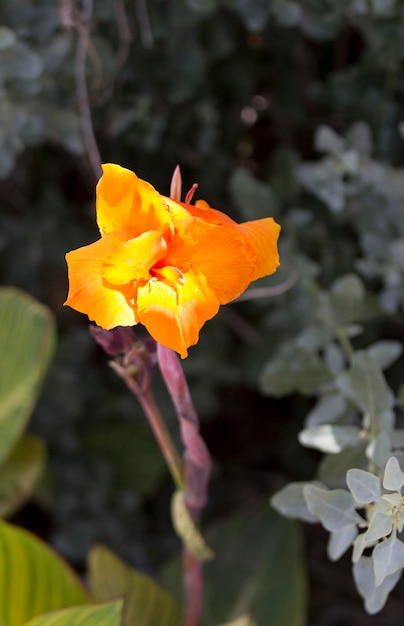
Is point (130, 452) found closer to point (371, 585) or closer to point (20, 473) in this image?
point (20, 473)

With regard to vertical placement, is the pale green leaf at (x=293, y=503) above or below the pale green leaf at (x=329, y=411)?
above

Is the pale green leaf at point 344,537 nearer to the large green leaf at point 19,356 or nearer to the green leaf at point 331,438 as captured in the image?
the green leaf at point 331,438

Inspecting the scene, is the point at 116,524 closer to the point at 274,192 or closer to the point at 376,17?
the point at 274,192

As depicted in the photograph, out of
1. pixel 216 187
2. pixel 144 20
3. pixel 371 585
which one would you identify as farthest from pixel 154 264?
pixel 216 187

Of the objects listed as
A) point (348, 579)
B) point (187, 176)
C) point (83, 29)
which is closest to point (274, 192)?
point (187, 176)

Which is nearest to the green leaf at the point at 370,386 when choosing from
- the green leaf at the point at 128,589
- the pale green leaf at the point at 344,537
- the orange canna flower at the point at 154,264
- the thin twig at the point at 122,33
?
the pale green leaf at the point at 344,537

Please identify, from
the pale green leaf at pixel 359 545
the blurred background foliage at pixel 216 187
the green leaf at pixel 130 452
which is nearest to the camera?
the pale green leaf at pixel 359 545

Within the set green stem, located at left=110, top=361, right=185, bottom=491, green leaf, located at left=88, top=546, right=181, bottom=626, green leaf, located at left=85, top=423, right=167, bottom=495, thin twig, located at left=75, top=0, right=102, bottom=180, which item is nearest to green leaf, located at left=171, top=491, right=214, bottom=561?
green stem, located at left=110, top=361, right=185, bottom=491
